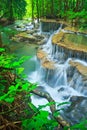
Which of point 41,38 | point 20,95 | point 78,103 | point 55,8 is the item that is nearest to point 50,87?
point 78,103

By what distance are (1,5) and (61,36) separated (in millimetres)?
5058

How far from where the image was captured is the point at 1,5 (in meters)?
9.90

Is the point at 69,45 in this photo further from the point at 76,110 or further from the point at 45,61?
the point at 76,110

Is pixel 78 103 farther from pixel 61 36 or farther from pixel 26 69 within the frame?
pixel 61 36

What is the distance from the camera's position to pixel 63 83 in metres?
10.2

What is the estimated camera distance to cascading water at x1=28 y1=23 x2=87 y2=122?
9.09 meters

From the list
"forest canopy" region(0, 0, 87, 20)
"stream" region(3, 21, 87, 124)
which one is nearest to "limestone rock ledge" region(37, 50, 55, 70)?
"stream" region(3, 21, 87, 124)

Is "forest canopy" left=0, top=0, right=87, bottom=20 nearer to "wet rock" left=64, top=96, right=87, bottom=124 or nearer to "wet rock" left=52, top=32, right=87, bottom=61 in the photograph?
"wet rock" left=52, top=32, right=87, bottom=61

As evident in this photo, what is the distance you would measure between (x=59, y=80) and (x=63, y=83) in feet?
0.99

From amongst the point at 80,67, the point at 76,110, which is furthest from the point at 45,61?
the point at 76,110

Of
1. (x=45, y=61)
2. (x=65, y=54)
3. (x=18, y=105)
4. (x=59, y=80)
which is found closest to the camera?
(x=18, y=105)

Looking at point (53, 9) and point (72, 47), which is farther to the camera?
point (53, 9)

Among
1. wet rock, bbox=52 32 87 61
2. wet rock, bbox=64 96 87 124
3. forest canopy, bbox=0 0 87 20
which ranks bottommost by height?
wet rock, bbox=64 96 87 124

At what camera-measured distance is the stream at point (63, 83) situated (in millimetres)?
7913
